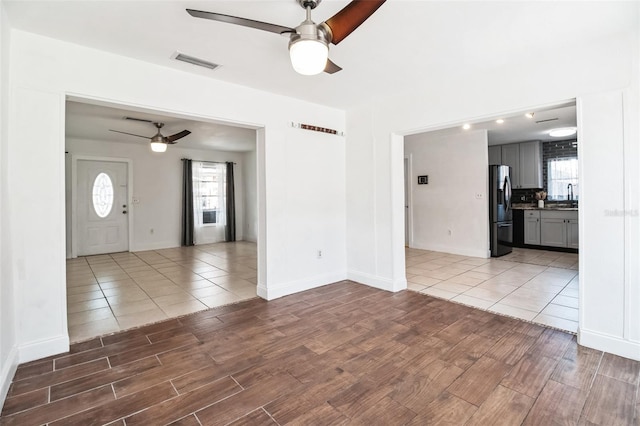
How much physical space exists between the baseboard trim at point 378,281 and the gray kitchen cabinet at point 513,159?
16.1 feet

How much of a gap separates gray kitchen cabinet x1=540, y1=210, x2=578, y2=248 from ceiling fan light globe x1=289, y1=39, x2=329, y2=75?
Answer: 263 inches

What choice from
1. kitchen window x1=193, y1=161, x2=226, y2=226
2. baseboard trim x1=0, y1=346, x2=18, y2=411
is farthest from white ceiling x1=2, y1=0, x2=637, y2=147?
kitchen window x1=193, y1=161, x2=226, y2=226

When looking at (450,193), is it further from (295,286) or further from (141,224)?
(141,224)

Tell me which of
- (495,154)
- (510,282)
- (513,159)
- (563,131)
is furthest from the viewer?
(495,154)

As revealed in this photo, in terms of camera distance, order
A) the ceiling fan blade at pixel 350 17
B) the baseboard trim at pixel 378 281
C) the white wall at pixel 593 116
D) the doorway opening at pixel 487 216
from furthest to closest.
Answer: the doorway opening at pixel 487 216 < the baseboard trim at pixel 378 281 < the white wall at pixel 593 116 < the ceiling fan blade at pixel 350 17

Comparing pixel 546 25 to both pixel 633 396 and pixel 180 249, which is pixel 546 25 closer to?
pixel 633 396

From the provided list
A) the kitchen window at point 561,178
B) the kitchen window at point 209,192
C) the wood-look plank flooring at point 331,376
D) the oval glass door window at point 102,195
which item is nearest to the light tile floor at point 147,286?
the wood-look plank flooring at point 331,376

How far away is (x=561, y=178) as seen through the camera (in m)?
7.06

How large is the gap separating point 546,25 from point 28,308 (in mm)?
4383

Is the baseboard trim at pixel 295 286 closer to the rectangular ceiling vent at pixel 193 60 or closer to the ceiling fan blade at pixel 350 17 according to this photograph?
the rectangular ceiling vent at pixel 193 60

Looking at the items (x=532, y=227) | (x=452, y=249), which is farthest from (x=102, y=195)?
(x=532, y=227)

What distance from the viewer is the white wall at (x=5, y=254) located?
1960 mm

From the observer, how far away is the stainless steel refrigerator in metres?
6.04

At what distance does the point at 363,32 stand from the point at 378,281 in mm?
2933
